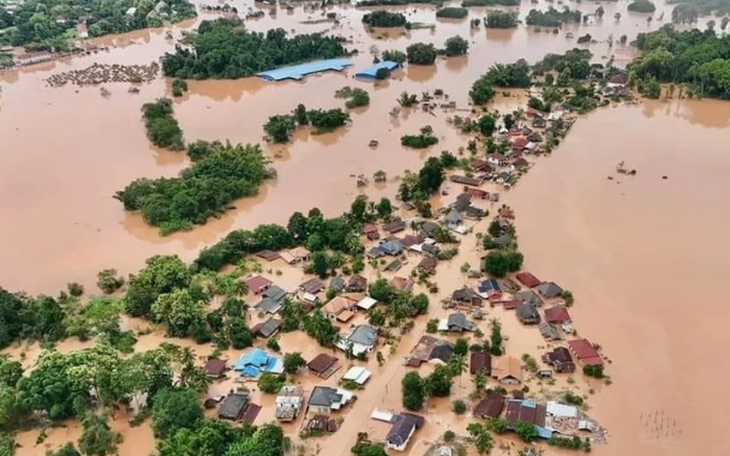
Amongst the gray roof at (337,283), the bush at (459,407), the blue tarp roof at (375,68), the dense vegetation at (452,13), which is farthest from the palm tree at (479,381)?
the dense vegetation at (452,13)

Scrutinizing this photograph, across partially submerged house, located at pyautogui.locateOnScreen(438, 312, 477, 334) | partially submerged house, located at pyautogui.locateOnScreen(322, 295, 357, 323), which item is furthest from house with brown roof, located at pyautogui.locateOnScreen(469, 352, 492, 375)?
partially submerged house, located at pyautogui.locateOnScreen(322, 295, 357, 323)

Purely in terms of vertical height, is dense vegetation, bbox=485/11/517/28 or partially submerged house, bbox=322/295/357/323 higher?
dense vegetation, bbox=485/11/517/28

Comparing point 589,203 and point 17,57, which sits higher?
point 17,57

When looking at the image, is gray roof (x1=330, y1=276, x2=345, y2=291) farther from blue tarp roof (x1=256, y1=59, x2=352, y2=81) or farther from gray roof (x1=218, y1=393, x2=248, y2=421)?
blue tarp roof (x1=256, y1=59, x2=352, y2=81)

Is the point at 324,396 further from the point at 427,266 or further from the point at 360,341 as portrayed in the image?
the point at 427,266

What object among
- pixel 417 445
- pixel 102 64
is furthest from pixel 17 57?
pixel 417 445

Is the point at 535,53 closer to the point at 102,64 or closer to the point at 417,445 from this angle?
the point at 102,64
